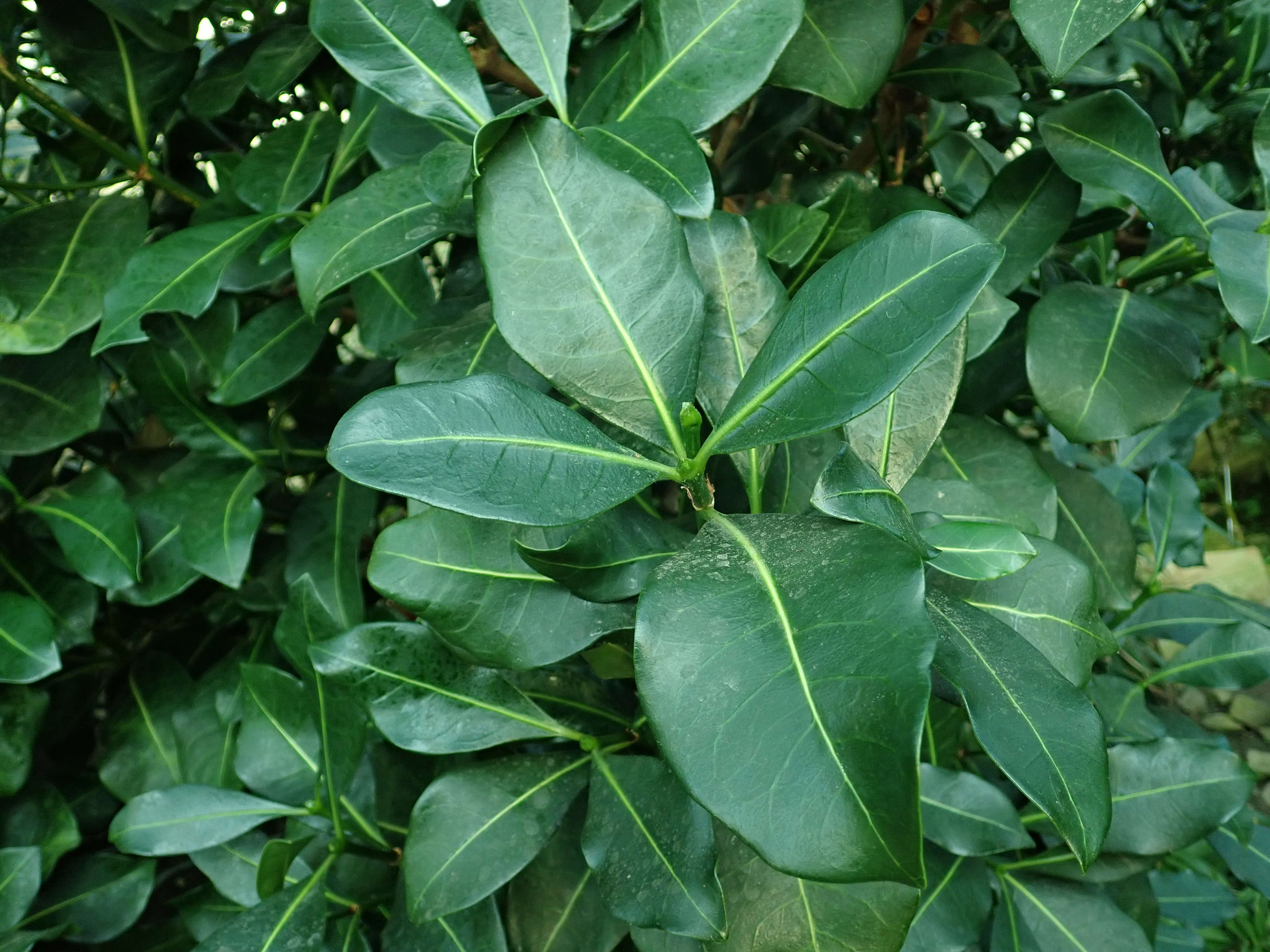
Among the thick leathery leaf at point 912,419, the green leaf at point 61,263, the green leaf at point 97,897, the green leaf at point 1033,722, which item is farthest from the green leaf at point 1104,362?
the green leaf at point 97,897

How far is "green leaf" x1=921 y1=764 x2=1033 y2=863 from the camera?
690 mm

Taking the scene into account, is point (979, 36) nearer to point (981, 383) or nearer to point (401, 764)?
point (981, 383)

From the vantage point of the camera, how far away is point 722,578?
17.3 inches

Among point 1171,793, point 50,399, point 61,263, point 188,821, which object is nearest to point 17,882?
point 188,821

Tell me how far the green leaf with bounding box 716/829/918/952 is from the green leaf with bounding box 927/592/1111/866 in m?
0.13

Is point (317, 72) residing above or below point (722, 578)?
Result: above

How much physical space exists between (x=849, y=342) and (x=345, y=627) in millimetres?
541

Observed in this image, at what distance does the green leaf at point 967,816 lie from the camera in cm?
69

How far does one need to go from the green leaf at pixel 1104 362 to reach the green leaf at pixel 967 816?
28 cm

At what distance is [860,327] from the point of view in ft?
1.47

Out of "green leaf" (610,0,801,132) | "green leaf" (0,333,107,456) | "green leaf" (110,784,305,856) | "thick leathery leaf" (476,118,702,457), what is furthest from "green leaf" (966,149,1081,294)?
"green leaf" (0,333,107,456)

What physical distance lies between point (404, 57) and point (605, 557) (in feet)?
1.26

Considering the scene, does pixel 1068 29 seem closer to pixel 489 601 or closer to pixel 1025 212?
pixel 1025 212

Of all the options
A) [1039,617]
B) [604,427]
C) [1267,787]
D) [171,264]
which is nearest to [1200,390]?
[1039,617]
